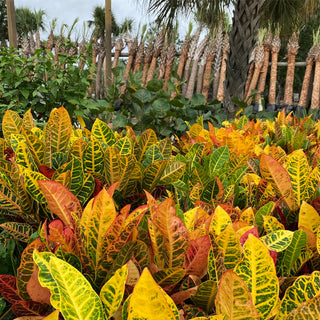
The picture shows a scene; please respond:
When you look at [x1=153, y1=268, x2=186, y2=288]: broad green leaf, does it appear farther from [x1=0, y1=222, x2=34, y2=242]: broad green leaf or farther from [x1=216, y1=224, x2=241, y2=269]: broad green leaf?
[x1=0, y1=222, x2=34, y2=242]: broad green leaf

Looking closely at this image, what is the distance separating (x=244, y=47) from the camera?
4.45 meters

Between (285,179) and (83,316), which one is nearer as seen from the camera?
(83,316)

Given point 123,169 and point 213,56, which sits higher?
point 213,56

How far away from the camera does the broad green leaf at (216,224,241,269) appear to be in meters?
0.57

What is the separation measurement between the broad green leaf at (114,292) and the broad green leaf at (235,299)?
0.43 ft

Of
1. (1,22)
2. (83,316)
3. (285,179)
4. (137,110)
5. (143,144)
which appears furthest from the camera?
(1,22)

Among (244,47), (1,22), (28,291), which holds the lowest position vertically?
(28,291)

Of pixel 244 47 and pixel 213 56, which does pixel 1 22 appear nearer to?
pixel 213 56

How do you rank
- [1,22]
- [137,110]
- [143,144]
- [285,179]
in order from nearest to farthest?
[285,179] → [143,144] → [137,110] → [1,22]

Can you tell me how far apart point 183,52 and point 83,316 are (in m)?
7.45

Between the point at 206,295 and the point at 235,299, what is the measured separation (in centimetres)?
14

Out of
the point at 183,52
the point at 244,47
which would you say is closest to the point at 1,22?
the point at 183,52

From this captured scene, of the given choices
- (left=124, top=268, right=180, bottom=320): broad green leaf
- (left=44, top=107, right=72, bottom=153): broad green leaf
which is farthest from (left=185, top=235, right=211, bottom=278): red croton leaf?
(left=44, top=107, right=72, bottom=153): broad green leaf

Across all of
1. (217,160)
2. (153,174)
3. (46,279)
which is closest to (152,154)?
(153,174)
